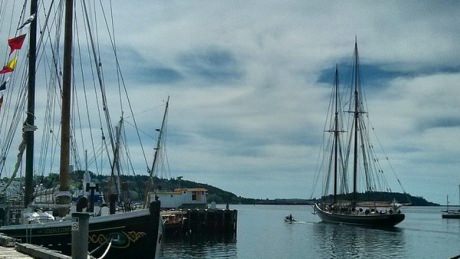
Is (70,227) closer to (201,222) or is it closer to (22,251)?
(22,251)

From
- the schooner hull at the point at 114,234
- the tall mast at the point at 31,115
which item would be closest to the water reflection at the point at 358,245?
the schooner hull at the point at 114,234

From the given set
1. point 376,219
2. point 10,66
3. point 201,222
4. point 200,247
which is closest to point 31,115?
point 10,66

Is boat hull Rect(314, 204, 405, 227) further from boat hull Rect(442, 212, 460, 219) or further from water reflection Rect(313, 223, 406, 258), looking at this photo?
boat hull Rect(442, 212, 460, 219)

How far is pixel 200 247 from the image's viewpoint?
58688 millimetres

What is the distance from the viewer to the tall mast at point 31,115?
26.8m

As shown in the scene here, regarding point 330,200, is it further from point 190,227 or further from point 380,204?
point 190,227

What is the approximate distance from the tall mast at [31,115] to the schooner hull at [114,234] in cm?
255

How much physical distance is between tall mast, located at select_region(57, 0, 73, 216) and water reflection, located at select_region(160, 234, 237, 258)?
22.4 metres

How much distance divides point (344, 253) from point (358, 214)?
153 feet

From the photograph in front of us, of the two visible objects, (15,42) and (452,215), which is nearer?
(15,42)

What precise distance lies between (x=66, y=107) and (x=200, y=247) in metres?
35.2

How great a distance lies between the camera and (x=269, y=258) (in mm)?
50406

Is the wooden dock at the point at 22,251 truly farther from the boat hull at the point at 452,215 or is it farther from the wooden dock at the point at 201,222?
the boat hull at the point at 452,215

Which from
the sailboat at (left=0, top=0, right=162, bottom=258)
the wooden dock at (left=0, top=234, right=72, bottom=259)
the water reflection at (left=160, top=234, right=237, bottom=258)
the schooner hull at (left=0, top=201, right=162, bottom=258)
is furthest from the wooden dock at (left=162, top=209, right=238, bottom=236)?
the wooden dock at (left=0, top=234, right=72, bottom=259)
